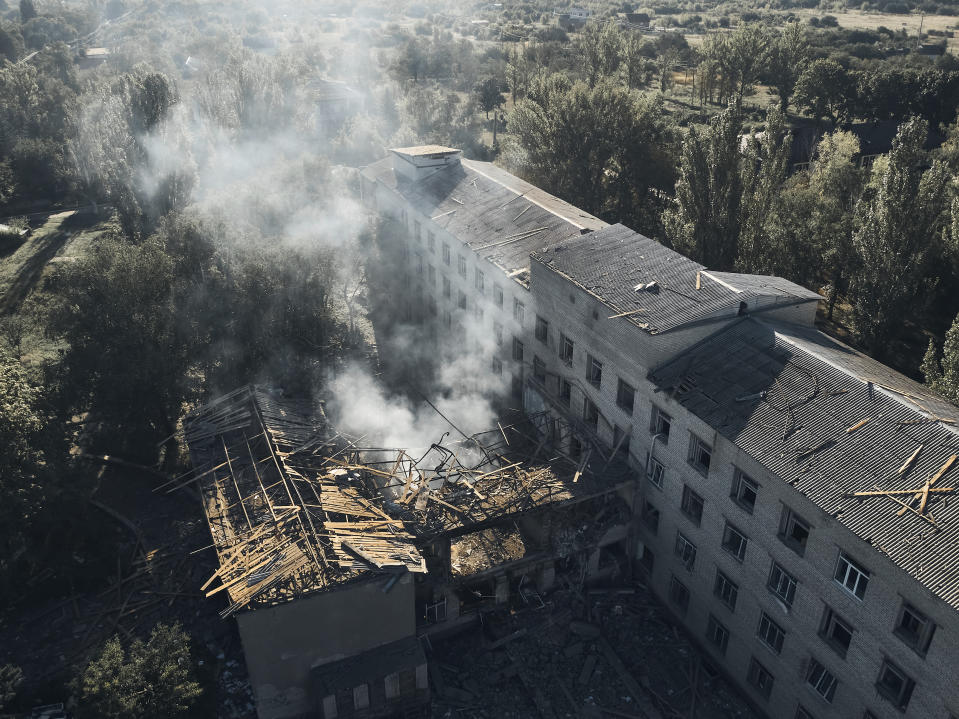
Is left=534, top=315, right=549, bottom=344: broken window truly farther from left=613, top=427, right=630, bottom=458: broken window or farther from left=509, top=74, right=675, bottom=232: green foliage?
left=509, top=74, right=675, bottom=232: green foliage

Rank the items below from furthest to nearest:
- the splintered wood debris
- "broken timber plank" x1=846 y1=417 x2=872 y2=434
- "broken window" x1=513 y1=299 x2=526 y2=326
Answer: "broken window" x1=513 y1=299 x2=526 y2=326
the splintered wood debris
"broken timber plank" x1=846 y1=417 x2=872 y2=434

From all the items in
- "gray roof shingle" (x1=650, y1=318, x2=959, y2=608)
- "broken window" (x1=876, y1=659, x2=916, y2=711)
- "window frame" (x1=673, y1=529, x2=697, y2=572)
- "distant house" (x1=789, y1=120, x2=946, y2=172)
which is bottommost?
"window frame" (x1=673, y1=529, x2=697, y2=572)

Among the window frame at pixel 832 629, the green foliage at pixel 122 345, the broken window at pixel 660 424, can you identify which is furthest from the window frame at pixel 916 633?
the green foliage at pixel 122 345

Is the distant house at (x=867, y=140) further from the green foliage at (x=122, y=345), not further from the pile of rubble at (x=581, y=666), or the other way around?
the green foliage at (x=122, y=345)

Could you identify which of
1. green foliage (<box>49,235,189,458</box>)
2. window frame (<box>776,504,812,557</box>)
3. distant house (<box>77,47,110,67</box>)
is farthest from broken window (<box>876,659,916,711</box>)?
distant house (<box>77,47,110,67</box>)

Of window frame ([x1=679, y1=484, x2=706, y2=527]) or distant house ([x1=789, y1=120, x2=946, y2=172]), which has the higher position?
distant house ([x1=789, y1=120, x2=946, y2=172])

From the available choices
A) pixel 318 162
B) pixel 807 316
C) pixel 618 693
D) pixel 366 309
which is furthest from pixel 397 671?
pixel 318 162

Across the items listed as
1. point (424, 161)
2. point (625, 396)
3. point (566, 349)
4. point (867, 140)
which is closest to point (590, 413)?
point (625, 396)
